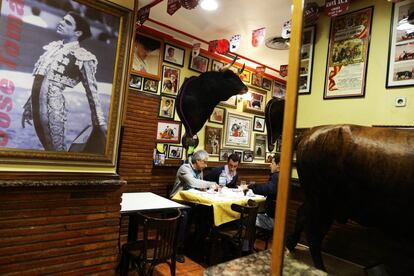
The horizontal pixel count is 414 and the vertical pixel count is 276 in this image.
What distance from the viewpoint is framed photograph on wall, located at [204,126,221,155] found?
5.63 metres

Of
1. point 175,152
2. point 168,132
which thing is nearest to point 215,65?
point 168,132

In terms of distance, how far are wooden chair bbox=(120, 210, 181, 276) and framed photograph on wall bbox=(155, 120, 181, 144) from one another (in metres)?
2.22

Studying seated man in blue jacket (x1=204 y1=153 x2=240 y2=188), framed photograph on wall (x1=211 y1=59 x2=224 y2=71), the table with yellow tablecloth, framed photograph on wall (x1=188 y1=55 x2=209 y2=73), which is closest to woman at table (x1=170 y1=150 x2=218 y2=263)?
the table with yellow tablecloth

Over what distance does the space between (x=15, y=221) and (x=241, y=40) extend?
381 cm

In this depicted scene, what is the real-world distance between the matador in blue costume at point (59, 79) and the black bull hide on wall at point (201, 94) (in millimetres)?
896

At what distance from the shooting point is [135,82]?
4.66 meters

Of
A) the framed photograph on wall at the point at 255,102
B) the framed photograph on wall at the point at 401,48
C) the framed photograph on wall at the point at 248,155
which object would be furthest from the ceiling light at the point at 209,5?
the framed photograph on wall at the point at 248,155

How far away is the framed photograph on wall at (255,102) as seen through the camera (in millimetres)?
6267

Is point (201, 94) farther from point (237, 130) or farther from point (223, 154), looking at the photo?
point (237, 130)

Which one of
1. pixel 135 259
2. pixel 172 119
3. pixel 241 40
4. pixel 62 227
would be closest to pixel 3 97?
pixel 62 227

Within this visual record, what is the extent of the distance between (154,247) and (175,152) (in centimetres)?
244

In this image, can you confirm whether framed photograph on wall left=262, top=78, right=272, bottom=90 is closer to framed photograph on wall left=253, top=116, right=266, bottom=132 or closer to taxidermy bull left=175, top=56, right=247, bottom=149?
framed photograph on wall left=253, top=116, right=266, bottom=132

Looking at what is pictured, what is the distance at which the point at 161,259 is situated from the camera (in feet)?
9.68

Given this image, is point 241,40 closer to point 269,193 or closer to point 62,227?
point 269,193
